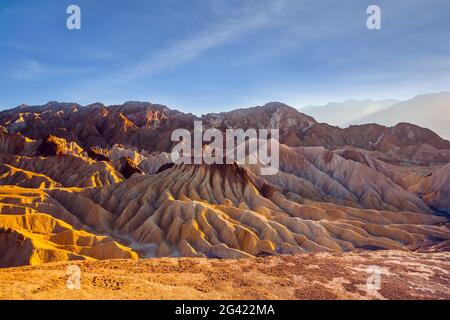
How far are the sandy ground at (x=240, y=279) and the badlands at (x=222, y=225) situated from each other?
Answer: 0.24 feet

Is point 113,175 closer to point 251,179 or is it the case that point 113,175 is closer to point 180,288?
point 251,179

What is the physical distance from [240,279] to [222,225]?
118 feet

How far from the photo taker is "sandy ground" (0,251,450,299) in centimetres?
1307

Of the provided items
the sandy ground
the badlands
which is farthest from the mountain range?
the sandy ground

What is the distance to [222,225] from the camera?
168 feet

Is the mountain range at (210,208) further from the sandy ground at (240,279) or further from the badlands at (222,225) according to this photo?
the sandy ground at (240,279)

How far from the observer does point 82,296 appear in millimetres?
12227

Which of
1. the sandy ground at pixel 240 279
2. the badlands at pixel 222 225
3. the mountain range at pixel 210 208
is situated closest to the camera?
the sandy ground at pixel 240 279

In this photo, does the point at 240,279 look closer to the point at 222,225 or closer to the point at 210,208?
the point at 222,225

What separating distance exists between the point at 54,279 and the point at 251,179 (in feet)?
194

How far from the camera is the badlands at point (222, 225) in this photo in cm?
1541

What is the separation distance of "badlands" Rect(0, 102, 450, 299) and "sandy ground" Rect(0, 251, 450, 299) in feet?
0.24

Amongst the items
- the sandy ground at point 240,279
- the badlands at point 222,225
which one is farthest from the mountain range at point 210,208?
the sandy ground at point 240,279

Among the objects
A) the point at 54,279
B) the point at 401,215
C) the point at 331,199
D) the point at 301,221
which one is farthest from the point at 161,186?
the point at 54,279
